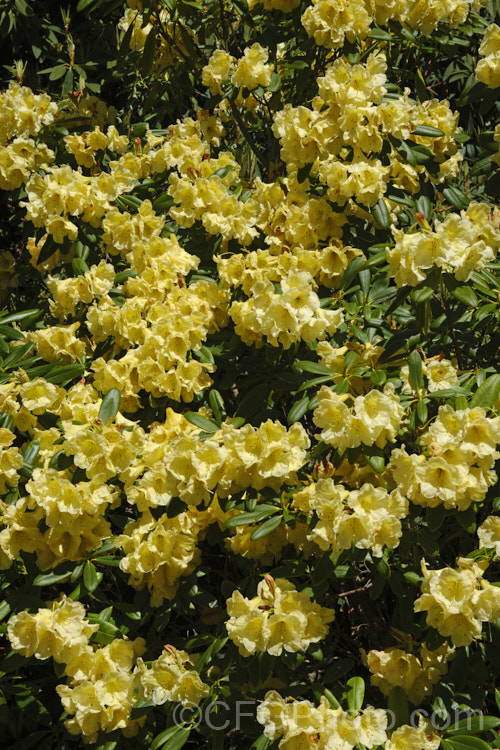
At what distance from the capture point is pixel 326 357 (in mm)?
1882

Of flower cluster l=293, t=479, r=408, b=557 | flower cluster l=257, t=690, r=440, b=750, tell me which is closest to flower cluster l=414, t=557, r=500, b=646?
flower cluster l=293, t=479, r=408, b=557

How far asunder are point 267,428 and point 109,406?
1.38ft

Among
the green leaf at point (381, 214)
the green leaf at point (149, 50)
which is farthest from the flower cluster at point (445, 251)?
the green leaf at point (149, 50)

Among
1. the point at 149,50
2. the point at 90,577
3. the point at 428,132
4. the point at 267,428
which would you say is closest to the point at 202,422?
the point at 267,428

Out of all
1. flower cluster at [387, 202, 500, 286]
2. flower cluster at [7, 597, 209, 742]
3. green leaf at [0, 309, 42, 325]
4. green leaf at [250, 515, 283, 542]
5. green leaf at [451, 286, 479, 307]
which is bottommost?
flower cluster at [7, 597, 209, 742]

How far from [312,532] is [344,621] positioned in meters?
1.03

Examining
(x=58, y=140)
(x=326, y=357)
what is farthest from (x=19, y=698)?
(x=58, y=140)

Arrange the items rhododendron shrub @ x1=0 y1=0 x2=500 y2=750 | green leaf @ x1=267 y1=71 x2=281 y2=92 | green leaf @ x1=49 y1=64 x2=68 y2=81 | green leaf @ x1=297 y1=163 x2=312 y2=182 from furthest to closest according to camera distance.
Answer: green leaf @ x1=49 y1=64 x2=68 y2=81
green leaf @ x1=267 y1=71 x2=281 y2=92
green leaf @ x1=297 y1=163 x2=312 y2=182
rhododendron shrub @ x1=0 y1=0 x2=500 y2=750

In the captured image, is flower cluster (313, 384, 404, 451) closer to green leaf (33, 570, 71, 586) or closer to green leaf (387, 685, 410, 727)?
green leaf (387, 685, 410, 727)

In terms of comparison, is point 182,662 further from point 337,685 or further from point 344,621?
point 344,621

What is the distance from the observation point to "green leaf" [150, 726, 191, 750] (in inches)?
64.8

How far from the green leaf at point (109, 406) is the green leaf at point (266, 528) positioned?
0.45 meters

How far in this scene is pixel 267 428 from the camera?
169 centimetres

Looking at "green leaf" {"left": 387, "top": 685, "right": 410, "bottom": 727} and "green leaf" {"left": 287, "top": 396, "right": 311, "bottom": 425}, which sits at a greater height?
"green leaf" {"left": 287, "top": 396, "right": 311, "bottom": 425}
